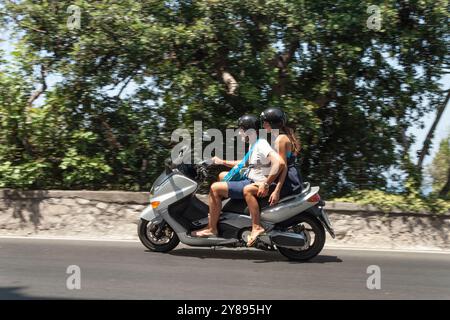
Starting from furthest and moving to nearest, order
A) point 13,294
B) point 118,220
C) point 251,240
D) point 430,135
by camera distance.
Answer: point 430,135
point 118,220
point 251,240
point 13,294

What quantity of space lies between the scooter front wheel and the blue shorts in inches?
39.0

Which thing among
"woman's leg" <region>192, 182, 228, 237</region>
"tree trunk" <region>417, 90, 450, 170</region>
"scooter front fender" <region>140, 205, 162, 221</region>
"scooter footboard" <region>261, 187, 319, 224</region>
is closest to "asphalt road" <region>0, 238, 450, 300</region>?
"woman's leg" <region>192, 182, 228, 237</region>

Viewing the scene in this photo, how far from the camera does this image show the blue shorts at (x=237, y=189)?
24.4ft

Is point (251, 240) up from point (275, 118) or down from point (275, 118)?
down

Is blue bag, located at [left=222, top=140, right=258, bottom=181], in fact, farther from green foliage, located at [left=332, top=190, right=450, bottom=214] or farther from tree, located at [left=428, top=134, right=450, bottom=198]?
tree, located at [left=428, top=134, right=450, bottom=198]

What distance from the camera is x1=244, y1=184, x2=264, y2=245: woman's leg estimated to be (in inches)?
289

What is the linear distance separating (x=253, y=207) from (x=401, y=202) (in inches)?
122

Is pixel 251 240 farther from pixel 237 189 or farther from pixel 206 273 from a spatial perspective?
pixel 206 273

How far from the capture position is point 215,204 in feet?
24.5

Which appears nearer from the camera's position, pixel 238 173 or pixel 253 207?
pixel 253 207

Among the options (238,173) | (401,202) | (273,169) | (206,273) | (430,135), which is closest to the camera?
(206,273)

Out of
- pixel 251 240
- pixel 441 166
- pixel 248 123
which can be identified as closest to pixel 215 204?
pixel 251 240

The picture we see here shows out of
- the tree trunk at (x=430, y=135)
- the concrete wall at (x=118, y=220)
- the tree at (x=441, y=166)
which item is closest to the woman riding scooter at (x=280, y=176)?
the concrete wall at (x=118, y=220)

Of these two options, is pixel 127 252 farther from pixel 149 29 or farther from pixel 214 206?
pixel 149 29
